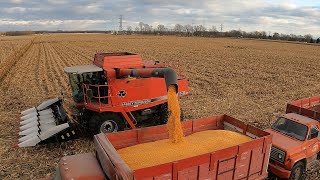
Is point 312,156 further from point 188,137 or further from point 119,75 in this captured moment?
point 119,75

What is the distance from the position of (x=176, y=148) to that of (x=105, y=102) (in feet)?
13.2

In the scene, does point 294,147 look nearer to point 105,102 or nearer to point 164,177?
point 164,177

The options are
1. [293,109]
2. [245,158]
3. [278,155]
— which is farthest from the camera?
[293,109]

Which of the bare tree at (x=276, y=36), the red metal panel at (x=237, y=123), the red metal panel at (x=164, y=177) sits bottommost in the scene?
the red metal panel at (x=164, y=177)

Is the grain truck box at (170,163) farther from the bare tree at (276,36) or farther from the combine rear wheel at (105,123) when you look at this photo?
the bare tree at (276,36)

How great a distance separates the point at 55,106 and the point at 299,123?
8722 mm

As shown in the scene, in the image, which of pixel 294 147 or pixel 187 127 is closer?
pixel 294 147

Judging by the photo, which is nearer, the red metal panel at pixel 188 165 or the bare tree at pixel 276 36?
the red metal panel at pixel 188 165

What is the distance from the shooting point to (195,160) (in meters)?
5.40

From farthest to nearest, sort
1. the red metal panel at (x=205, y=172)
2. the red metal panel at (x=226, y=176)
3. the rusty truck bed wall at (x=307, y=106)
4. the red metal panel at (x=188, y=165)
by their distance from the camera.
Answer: the rusty truck bed wall at (x=307, y=106), the red metal panel at (x=226, y=176), the red metal panel at (x=205, y=172), the red metal panel at (x=188, y=165)

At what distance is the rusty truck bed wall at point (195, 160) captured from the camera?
16.3 feet

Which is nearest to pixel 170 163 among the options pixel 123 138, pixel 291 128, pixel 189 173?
pixel 189 173

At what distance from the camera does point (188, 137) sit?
717 centimetres

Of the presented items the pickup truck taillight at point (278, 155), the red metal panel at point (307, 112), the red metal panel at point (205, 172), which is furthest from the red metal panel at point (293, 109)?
the red metal panel at point (205, 172)
